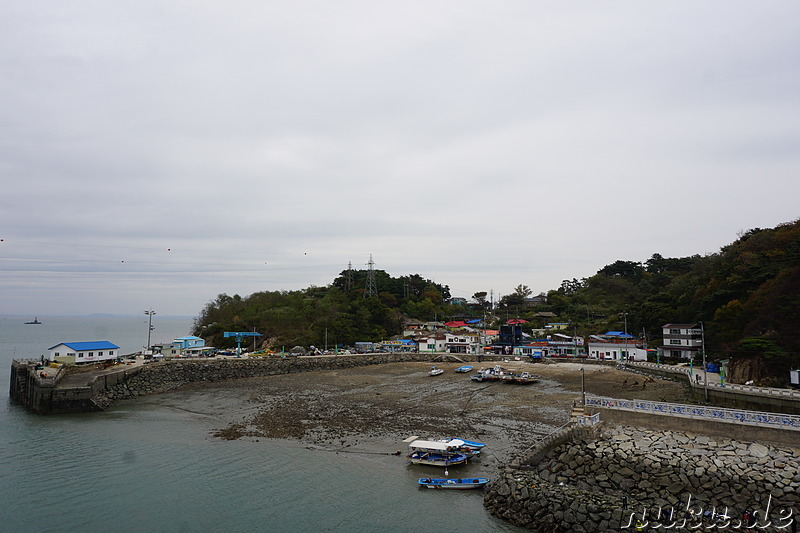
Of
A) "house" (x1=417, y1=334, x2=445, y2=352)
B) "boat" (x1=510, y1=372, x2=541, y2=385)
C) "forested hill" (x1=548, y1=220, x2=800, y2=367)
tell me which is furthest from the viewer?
"house" (x1=417, y1=334, x2=445, y2=352)

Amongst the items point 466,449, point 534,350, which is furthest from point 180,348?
→ point 534,350

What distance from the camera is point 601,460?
17.5 metres

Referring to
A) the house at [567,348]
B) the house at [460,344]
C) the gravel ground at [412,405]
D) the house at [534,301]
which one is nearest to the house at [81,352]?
the gravel ground at [412,405]

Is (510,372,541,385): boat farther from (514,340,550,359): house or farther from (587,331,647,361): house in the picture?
(587,331,647,361): house

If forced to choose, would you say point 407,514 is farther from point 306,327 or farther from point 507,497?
point 306,327

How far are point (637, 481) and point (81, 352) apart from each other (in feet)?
176

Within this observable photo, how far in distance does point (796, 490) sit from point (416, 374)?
41921 mm

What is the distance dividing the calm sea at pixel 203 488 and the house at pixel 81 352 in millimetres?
19103

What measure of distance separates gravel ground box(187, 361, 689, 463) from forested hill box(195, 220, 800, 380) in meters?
9.01

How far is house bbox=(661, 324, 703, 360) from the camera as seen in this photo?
5364cm

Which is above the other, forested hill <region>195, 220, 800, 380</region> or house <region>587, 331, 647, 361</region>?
forested hill <region>195, 220, 800, 380</region>

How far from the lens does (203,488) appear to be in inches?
794

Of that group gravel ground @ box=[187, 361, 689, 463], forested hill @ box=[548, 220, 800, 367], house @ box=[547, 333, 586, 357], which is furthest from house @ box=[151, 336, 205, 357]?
forested hill @ box=[548, 220, 800, 367]

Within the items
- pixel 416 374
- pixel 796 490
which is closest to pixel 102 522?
pixel 796 490
